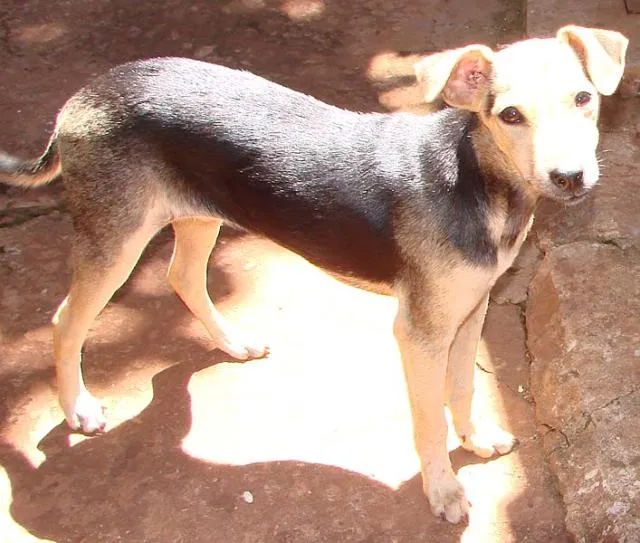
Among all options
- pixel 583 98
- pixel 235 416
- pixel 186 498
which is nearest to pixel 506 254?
pixel 583 98

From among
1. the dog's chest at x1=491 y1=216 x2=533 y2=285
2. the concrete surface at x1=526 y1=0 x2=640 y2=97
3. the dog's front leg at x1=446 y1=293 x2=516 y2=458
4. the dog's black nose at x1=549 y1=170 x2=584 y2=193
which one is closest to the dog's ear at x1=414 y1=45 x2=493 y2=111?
the dog's black nose at x1=549 y1=170 x2=584 y2=193

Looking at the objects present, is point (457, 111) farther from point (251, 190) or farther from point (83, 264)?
point (83, 264)

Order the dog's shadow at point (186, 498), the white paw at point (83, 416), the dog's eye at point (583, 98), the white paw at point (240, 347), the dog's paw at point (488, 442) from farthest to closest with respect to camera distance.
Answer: the white paw at point (240, 347) → the white paw at point (83, 416) → the dog's paw at point (488, 442) → the dog's shadow at point (186, 498) → the dog's eye at point (583, 98)

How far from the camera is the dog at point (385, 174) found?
412 cm

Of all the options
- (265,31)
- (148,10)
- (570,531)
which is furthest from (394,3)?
(570,531)

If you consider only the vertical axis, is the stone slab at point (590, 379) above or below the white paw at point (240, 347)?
above

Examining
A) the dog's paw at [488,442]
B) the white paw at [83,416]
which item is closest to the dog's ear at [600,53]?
the dog's paw at [488,442]

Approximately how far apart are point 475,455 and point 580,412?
0.62m

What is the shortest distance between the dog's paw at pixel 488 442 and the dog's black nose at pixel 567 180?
186 centimetres

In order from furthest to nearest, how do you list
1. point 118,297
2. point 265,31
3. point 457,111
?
point 265,31, point 118,297, point 457,111

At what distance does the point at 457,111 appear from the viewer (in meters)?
4.53

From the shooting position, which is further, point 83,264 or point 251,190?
point 83,264

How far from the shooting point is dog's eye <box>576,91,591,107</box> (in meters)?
4.04

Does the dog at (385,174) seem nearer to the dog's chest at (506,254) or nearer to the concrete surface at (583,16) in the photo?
the dog's chest at (506,254)
